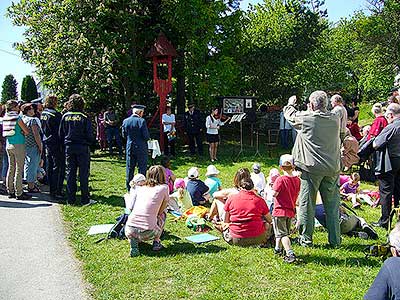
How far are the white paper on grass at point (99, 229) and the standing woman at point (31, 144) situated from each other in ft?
8.69

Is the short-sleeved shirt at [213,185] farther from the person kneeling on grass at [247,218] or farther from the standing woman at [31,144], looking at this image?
the standing woman at [31,144]

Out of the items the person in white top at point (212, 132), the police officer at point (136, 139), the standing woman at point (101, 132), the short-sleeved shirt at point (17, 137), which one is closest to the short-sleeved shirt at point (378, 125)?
the police officer at point (136, 139)

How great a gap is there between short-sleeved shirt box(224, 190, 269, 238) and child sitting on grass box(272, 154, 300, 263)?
301 millimetres

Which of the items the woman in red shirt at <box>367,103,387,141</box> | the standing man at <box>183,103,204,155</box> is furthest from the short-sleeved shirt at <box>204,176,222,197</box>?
the standing man at <box>183,103,204,155</box>

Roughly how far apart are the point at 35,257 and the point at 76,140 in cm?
279

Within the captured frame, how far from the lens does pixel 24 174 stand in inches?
357

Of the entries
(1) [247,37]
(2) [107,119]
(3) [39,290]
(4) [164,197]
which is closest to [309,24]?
(1) [247,37]

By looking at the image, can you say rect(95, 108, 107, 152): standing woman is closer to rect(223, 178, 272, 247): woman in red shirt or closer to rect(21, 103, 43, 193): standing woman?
rect(21, 103, 43, 193): standing woman

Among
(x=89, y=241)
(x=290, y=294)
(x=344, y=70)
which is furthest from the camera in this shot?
(x=344, y=70)

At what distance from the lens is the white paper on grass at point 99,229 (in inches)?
256

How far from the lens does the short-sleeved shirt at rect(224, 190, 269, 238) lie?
18.5 ft

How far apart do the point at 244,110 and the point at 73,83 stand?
245 inches

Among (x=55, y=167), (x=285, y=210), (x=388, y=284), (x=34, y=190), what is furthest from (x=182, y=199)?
(x=388, y=284)

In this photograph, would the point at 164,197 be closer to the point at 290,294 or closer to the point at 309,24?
the point at 290,294
